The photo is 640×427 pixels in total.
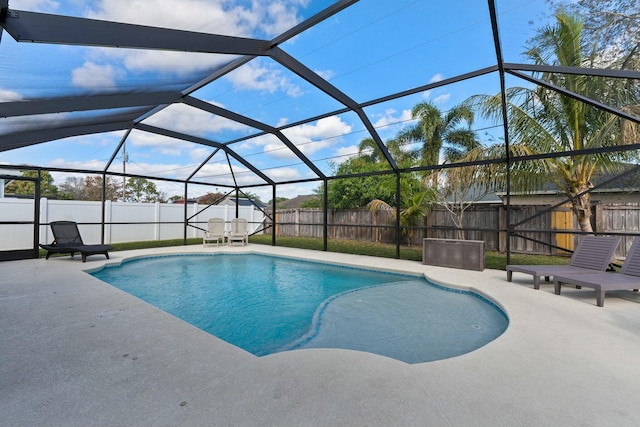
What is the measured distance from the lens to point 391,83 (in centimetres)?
586

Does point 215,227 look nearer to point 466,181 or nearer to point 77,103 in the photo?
point 77,103

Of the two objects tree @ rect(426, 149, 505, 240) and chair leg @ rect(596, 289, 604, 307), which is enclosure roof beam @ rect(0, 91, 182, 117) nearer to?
tree @ rect(426, 149, 505, 240)

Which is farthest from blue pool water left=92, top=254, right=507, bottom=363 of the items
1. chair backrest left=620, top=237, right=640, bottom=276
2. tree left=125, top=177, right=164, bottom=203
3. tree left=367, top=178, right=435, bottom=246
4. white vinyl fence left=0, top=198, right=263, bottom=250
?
tree left=125, top=177, right=164, bottom=203

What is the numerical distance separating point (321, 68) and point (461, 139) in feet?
30.4

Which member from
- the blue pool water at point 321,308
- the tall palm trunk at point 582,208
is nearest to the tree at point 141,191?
the blue pool water at point 321,308

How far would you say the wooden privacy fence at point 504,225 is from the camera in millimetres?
7965

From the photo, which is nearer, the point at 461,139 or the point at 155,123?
the point at 155,123

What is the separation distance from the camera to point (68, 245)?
8.04 metres

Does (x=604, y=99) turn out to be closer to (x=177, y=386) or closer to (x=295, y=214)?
(x=177, y=386)

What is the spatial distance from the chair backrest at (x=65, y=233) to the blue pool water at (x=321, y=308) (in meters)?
1.83

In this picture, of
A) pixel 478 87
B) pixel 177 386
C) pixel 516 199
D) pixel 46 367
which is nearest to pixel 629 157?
pixel 478 87

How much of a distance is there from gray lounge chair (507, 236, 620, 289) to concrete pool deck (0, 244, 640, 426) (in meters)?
1.44

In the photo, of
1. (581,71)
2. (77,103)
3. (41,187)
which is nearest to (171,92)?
(77,103)

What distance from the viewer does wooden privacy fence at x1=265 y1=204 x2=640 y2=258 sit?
7.96 m
